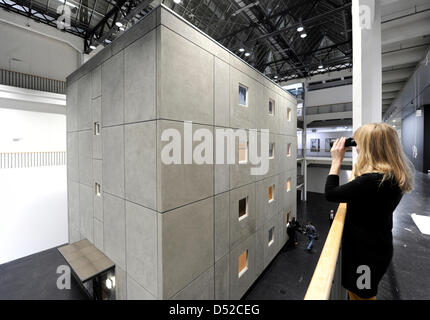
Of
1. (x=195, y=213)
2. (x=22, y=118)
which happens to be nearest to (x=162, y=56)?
(x=195, y=213)

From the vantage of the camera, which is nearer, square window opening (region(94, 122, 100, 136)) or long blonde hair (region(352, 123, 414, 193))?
long blonde hair (region(352, 123, 414, 193))

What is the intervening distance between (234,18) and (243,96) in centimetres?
551

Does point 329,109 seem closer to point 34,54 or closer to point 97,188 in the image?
point 97,188

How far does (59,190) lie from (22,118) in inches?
142

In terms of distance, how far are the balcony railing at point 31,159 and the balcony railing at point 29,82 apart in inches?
117

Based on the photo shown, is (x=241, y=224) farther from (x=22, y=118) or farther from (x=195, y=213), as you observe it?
(x=22, y=118)

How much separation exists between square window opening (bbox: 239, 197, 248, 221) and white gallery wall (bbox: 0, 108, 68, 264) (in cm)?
926

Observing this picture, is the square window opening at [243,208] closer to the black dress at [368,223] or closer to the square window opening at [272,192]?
the square window opening at [272,192]

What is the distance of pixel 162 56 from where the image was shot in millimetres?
3389

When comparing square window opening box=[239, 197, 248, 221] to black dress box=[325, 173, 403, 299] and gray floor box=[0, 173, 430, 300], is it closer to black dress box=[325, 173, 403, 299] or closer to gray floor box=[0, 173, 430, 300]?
gray floor box=[0, 173, 430, 300]

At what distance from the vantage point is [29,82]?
8469 millimetres

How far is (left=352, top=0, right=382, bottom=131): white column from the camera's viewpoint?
3.51m

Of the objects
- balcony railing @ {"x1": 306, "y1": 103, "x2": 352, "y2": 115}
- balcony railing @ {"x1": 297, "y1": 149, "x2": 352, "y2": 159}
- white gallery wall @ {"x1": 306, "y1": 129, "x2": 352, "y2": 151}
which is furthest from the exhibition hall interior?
balcony railing @ {"x1": 297, "y1": 149, "x2": 352, "y2": 159}

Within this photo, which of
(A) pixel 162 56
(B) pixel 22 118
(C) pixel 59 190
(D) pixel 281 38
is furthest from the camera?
(D) pixel 281 38
